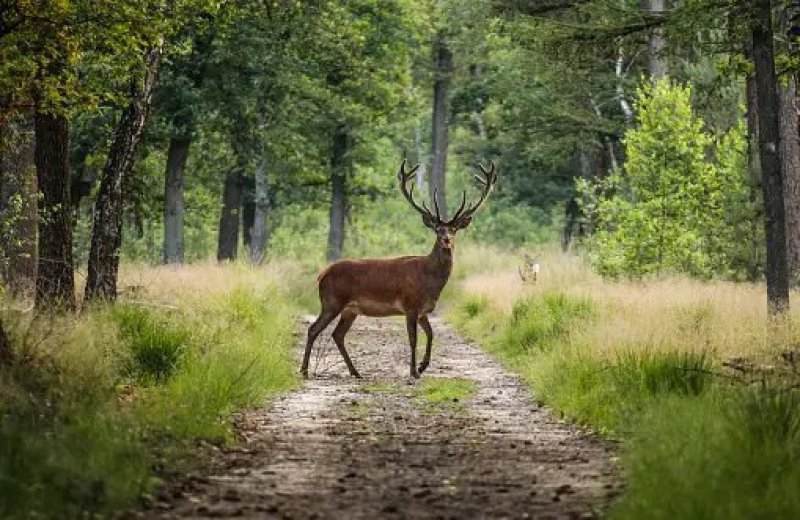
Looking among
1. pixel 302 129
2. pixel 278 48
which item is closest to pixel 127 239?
pixel 302 129

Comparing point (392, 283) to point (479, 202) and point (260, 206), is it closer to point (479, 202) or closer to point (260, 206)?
point (479, 202)

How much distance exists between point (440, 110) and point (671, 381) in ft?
120

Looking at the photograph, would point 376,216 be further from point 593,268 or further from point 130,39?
point 130,39

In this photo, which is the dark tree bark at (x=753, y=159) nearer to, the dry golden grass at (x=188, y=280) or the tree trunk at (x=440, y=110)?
the dry golden grass at (x=188, y=280)

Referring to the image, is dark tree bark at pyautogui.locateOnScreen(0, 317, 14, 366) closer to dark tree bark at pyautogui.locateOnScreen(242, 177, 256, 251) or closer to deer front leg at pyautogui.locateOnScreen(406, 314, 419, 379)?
deer front leg at pyautogui.locateOnScreen(406, 314, 419, 379)

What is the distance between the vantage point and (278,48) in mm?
30219

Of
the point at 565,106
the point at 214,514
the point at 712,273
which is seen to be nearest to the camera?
the point at 214,514

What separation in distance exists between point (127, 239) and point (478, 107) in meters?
16.5

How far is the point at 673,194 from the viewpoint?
80.5ft

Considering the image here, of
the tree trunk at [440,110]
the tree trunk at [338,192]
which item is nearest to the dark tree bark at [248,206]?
the tree trunk at [338,192]

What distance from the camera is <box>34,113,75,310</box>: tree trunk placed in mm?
15422

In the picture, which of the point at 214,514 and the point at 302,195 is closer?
the point at 214,514

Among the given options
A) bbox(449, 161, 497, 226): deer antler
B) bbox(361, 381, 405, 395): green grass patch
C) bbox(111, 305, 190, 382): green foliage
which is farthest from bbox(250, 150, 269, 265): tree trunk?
bbox(111, 305, 190, 382): green foliage

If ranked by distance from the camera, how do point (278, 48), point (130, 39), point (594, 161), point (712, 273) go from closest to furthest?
point (130, 39) < point (712, 273) < point (278, 48) < point (594, 161)
